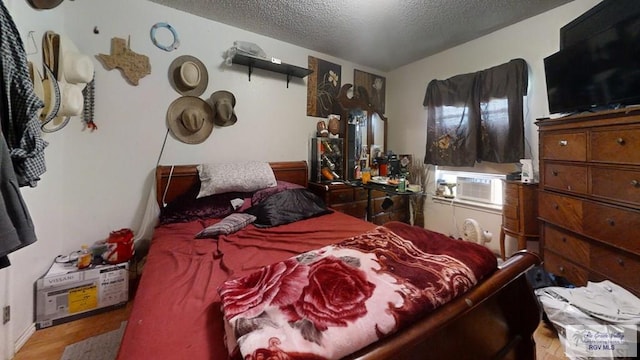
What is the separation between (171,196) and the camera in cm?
226

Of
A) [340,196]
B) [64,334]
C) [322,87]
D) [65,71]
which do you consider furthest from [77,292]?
[322,87]

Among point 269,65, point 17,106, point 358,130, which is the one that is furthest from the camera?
point 358,130

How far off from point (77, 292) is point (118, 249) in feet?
1.08

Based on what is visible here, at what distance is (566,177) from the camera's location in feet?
5.83

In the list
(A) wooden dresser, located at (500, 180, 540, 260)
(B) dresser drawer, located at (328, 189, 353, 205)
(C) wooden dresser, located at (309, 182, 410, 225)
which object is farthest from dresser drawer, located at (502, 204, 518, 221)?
(B) dresser drawer, located at (328, 189, 353, 205)

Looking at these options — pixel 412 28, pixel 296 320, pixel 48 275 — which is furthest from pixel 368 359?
pixel 412 28

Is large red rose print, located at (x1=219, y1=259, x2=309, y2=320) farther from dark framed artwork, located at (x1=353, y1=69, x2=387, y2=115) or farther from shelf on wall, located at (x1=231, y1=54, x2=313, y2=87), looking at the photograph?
dark framed artwork, located at (x1=353, y1=69, x2=387, y2=115)

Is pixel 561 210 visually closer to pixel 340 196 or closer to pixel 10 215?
pixel 340 196

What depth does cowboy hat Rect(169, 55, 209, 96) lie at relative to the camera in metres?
2.26

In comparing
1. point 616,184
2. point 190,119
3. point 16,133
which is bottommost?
point 616,184

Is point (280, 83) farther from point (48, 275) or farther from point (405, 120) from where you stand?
point (48, 275)

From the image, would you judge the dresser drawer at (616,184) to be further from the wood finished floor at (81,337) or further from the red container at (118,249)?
the red container at (118,249)

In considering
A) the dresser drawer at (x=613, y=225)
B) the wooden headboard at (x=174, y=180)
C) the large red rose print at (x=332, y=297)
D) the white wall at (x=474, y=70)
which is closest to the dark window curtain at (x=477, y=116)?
the white wall at (x=474, y=70)

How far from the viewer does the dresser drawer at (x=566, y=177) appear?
1.67 metres
